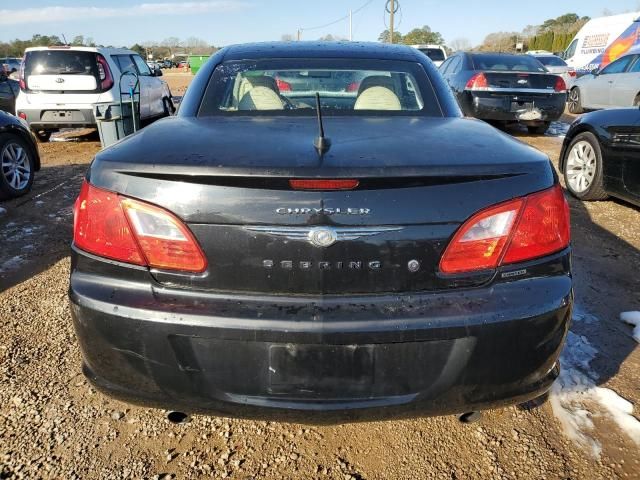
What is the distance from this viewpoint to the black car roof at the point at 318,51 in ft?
9.04

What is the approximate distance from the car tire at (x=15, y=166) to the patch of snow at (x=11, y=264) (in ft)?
6.36

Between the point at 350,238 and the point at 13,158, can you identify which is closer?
the point at 350,238

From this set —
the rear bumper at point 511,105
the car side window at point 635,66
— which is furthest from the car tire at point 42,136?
the car side window at point 635,66

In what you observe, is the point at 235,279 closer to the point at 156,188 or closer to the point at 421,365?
the point at 156,188

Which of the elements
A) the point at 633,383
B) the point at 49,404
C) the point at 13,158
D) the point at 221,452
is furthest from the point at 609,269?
the point at 13,158

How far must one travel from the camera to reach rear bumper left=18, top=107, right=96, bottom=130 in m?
8.56

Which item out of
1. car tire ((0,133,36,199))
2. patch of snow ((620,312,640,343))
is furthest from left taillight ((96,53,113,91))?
patch of snow ((620,312,640,343))

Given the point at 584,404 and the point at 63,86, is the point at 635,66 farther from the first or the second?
the point at 63,86

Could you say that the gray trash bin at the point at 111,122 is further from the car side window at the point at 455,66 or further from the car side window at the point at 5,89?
the car side window at the point at 455,66

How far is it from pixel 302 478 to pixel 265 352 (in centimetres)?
71

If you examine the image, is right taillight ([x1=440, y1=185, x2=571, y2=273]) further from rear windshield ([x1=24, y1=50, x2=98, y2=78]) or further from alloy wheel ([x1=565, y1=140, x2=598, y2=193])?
rear windshield ([x1=24, y1=50, x2=98, y2=78])

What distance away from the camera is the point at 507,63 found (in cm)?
1018

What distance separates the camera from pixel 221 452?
6.63ft

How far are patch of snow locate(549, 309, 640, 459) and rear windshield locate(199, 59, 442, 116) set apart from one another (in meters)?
1.46
